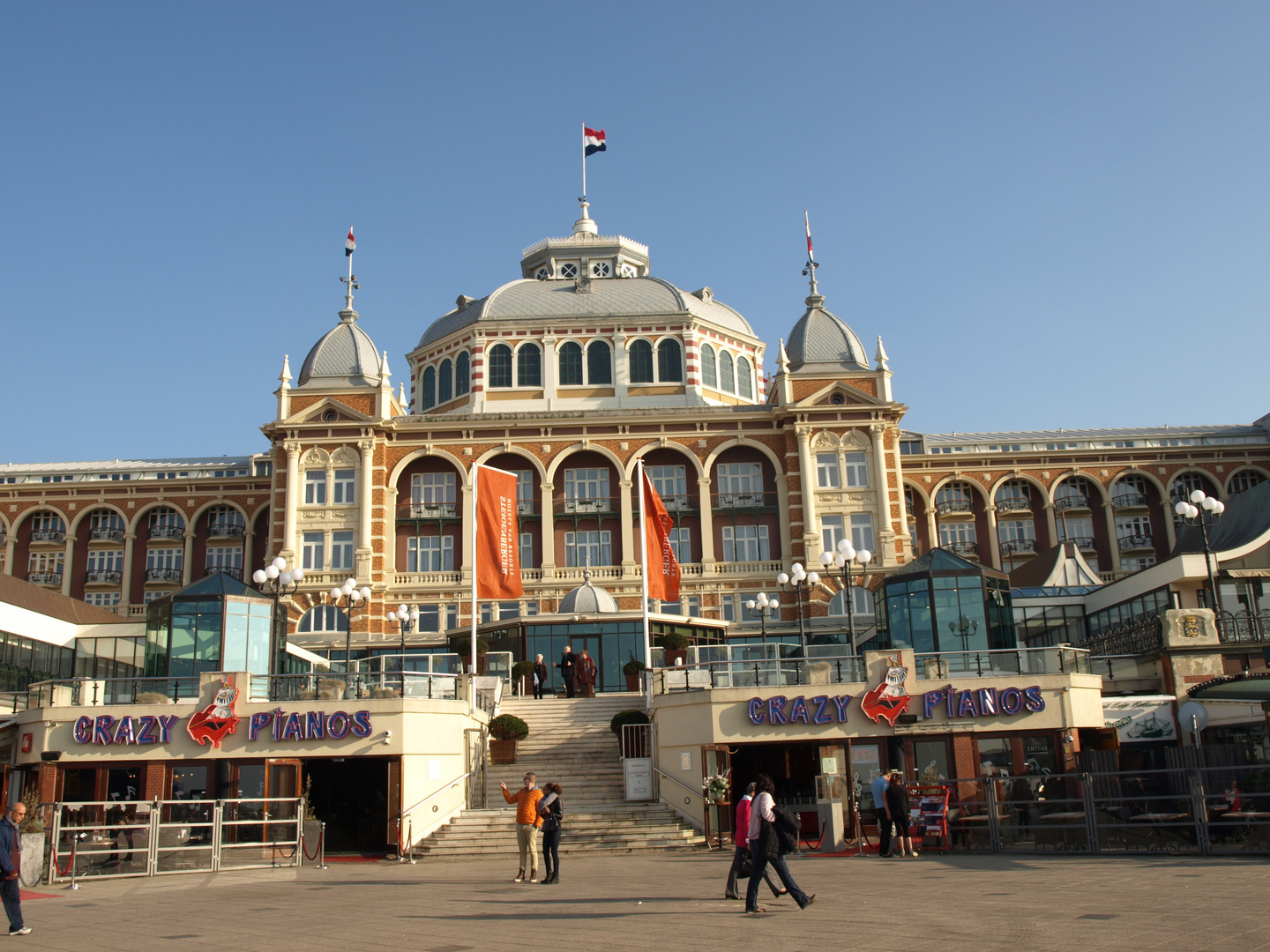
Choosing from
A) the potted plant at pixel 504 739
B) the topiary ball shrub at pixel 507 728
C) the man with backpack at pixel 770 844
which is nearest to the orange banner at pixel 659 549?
the topiary ball shrub at pixel 507 728

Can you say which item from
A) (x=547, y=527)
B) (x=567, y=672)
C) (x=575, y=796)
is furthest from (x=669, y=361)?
(x=575, y=796)

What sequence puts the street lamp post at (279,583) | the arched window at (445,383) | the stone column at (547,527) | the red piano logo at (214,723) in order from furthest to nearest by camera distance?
the arched window at (445,383), the stone column at (547,527), the street lamp post at (279,583), the red piano logo at (214,723)

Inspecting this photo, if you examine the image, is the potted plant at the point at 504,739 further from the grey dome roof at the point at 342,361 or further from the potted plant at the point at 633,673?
→ the grey dome roof at the point at 342,361

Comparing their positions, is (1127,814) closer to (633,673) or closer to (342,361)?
(633,673)

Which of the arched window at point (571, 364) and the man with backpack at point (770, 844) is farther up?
the arched window at point (571, 364)

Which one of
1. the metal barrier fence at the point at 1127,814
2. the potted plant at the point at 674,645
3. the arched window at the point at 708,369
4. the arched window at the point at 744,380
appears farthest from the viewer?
the arched window at the point at 744,380

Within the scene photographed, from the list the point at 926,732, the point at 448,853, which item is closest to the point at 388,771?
the point at 448,853

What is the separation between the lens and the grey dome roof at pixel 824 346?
56719mm

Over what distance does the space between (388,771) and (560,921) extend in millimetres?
12910

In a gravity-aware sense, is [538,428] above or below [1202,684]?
above

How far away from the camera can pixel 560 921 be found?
47.5ft

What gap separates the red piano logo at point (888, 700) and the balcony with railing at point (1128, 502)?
3796 centimetres

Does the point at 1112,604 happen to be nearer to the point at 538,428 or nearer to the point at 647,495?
the point at 647,495

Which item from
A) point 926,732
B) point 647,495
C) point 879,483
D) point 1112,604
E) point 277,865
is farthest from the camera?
point 879,483
